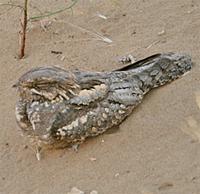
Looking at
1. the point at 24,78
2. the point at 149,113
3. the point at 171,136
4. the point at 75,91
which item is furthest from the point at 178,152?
the point at 24,78

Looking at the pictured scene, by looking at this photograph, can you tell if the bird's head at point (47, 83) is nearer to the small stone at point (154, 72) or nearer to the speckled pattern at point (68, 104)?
the speckled pattern at point (68, 104)

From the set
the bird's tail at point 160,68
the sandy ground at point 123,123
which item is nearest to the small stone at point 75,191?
the sandy ground at point 123,123

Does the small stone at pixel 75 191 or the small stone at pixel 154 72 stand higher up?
the small stone at pixel 154 72

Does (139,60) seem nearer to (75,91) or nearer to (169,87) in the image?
(169,87)

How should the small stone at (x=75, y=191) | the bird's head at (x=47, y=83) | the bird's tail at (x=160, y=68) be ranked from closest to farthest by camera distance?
the small stone at (x=75, y=191)
the bird's head at (x=47, y=83)
the bird's tail at (x=160, y=68)

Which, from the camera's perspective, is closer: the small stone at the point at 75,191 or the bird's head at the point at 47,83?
the small stone at the point at 75,191
